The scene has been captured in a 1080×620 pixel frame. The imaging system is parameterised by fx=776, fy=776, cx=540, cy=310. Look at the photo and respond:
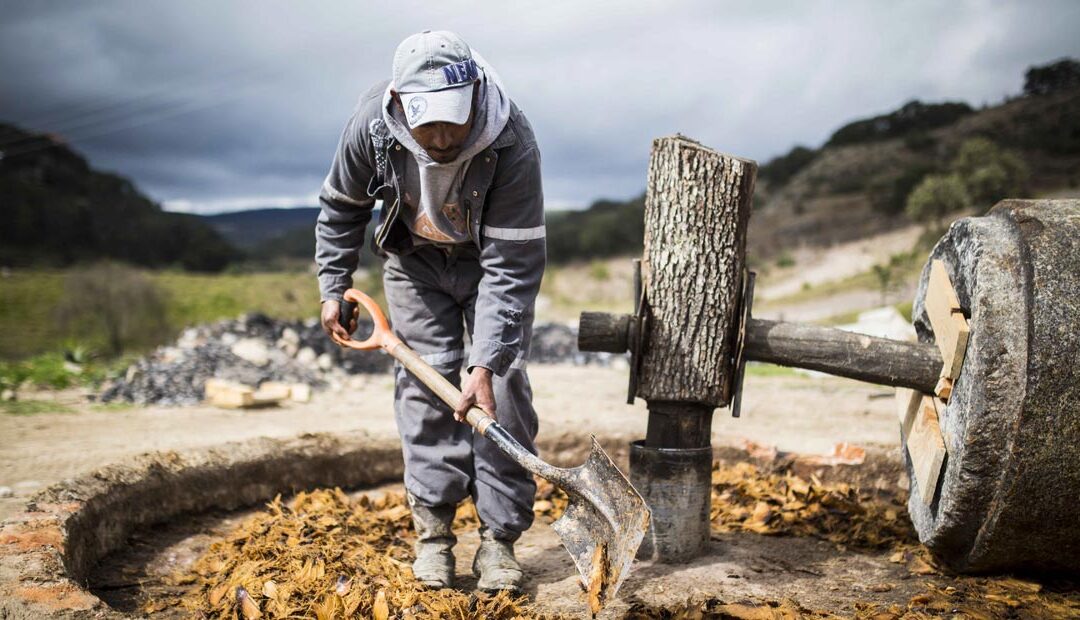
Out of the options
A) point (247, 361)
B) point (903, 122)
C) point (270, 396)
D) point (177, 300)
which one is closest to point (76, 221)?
point (177, 300)

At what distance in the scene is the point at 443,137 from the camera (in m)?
2.46

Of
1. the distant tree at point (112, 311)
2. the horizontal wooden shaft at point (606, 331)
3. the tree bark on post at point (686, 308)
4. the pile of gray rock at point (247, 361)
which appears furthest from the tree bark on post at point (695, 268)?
the distant tree at point (112, 311)

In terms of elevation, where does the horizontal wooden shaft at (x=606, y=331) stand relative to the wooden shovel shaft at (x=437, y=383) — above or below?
above

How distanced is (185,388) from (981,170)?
1549 cm

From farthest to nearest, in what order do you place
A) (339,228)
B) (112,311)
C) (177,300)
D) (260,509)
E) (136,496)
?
(177,300) → (112,311) → (260,509) → (136,496) → (339,228)

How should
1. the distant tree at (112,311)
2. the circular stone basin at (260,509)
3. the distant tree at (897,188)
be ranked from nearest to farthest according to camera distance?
the circular stone basin at (260,509), the distant tree at (112,311), the distant tree at (897,188)

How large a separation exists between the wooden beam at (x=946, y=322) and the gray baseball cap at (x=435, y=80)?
1.77 metres

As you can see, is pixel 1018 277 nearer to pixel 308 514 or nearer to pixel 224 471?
pixel 308 514

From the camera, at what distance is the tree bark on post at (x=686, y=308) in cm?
288

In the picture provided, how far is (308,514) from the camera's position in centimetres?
318

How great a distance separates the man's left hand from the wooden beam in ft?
5.16

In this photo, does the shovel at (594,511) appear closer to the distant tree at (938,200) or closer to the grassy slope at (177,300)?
the grassy slope at (177,300)

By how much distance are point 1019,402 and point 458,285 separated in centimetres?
187

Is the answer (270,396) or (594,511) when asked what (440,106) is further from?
(270,396)
